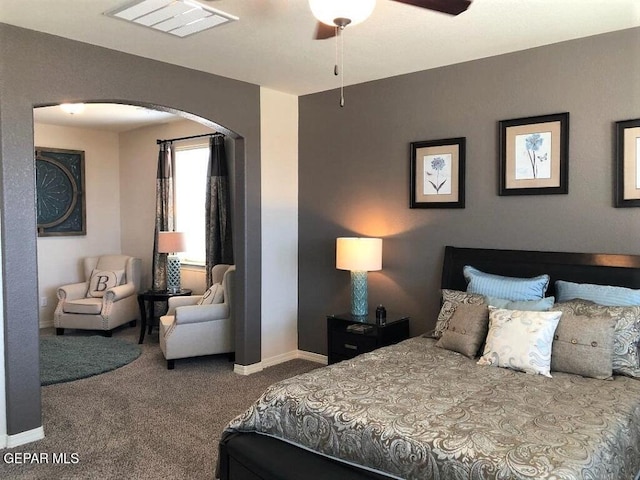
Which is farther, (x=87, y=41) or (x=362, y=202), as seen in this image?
(x=362, y=202)

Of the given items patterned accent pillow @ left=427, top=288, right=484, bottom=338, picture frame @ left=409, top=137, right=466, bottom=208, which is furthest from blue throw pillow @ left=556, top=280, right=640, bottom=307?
picture frame @ left=409, top=137, right=466, bottom=208

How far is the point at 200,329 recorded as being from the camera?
491 cm

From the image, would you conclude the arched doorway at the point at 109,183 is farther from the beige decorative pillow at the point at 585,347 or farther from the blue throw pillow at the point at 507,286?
the beige decorative pillow at the point at 585,347

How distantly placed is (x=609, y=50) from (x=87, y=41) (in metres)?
3.44

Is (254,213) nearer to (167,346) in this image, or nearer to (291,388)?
(167,346)

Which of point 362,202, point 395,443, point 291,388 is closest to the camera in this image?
point 395,443

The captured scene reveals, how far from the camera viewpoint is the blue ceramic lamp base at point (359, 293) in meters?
4.32

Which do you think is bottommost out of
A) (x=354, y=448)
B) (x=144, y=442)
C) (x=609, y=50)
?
(x=144, y=442)

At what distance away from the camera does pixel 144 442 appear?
131 inches

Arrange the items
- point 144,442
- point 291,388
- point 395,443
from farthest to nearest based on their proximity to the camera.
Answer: point 144,442
point 291,388
point 395,443

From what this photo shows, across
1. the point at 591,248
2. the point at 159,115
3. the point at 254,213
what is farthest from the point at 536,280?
the point at 159,115

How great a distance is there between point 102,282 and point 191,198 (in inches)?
60.8

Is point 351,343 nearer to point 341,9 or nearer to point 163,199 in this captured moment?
point 341,9

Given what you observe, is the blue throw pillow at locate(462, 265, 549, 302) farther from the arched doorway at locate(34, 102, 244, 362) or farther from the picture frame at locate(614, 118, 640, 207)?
the arched doorway at locate(34, 102, 244, 362)
